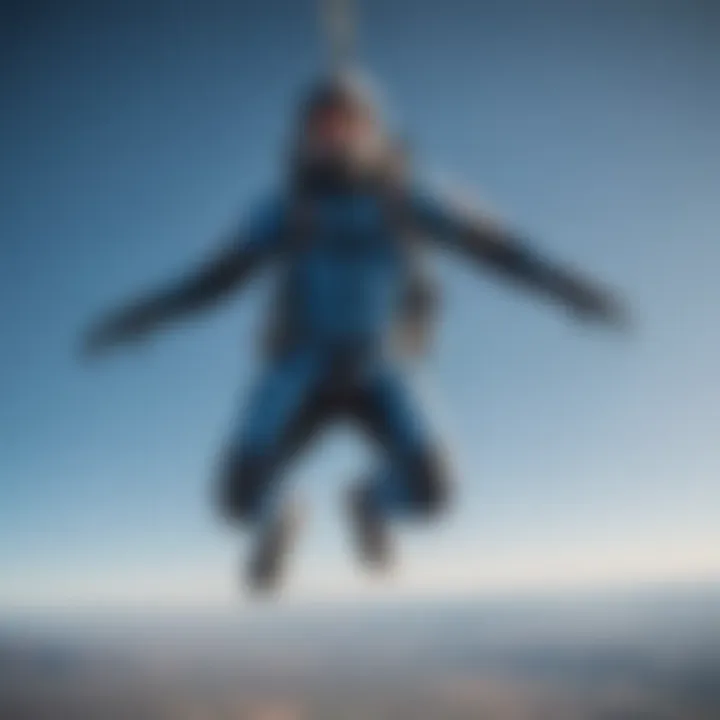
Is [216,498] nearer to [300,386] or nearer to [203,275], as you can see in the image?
[300,386]

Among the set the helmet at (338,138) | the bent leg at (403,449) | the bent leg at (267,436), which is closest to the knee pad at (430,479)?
the bent leg at (403,449)

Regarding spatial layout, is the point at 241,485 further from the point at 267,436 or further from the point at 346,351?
the point at 346,351

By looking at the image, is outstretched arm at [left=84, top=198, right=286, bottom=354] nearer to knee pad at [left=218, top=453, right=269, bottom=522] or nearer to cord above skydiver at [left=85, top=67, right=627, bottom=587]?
cord above skydiver at [left=85, top=67, right=627, bottom=587]

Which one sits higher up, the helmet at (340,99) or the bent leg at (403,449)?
the helmet at (340,99)

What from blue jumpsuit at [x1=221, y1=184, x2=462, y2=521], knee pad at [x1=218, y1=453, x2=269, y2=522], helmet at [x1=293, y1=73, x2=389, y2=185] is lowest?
knee pad at [x1=218, y1=453, x2=269, y2=522]

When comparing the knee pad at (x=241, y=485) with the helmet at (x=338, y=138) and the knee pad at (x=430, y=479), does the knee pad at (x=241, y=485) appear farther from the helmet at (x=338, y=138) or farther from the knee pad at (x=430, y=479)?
the helmet at (x=338, y=138)

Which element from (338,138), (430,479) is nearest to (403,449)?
(430,479)

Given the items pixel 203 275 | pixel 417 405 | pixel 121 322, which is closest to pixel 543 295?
pixel 417 405

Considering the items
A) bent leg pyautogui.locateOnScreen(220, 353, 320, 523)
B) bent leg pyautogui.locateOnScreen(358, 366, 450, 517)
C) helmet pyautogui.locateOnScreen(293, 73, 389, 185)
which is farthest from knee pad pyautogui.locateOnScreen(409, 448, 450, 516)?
helmet pyautogui.locateOnScreen(293, 73, 389, 185)
